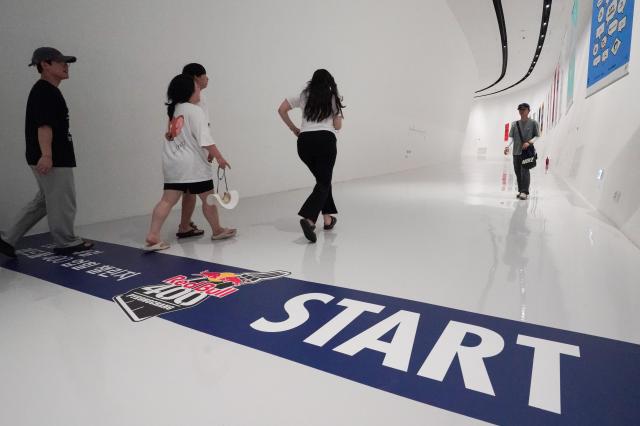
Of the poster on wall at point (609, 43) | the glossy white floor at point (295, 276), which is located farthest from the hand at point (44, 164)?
the poster on wall at point (609, 43)

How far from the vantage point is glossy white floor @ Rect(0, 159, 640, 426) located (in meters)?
1.00

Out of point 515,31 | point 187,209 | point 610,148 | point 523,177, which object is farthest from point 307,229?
point 515,31

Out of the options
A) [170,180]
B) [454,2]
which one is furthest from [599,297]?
[454,2]

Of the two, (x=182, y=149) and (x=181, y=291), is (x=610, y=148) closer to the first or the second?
(x=182, y=149)

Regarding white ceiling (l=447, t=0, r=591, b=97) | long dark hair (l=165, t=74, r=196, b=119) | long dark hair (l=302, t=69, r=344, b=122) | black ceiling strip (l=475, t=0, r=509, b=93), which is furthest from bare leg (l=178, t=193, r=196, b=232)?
black ceiling strip (l=475, t=0, r=509, b=93)

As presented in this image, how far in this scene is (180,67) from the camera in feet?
12.7

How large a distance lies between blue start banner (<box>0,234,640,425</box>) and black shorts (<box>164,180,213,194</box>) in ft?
2.33

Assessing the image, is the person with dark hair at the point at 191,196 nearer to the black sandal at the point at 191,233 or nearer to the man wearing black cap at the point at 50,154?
the black sandal at the point at 191,233

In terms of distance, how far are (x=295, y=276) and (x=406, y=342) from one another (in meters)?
0.81

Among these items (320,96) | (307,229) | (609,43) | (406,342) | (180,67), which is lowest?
(406,342)

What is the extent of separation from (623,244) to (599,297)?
112 cm

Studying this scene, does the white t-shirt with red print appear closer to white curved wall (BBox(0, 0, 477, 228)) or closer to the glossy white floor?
the glossy white floor

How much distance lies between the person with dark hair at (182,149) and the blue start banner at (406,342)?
56 cm

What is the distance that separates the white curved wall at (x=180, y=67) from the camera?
291cm
